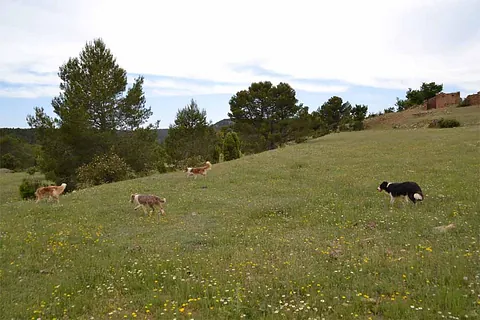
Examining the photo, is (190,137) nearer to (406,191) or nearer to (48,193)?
(48,193)

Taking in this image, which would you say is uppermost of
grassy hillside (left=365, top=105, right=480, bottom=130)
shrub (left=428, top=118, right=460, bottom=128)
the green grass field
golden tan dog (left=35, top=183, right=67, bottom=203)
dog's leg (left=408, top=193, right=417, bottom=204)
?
grassy hillside (left=365, top=105, right=480, bottom=130)

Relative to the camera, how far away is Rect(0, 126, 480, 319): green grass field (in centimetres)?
608

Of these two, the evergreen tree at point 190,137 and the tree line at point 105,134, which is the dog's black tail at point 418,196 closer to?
the tree line at point 105,134

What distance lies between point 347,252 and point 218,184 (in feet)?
42.1

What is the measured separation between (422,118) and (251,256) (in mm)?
58891

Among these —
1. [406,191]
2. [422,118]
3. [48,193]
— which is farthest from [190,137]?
[422,118]

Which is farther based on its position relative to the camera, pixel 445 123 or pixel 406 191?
pixel 445 123

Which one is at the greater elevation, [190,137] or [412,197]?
[190,137]

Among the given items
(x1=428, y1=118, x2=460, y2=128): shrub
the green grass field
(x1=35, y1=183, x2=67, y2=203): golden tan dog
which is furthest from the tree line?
(x1=428, y1=118, x2=460, y2=128): shrub

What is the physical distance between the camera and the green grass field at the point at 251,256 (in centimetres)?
608

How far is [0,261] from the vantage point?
29.5 ft

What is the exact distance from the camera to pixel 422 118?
5900 cm

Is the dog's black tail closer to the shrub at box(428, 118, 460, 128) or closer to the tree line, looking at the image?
the tree line

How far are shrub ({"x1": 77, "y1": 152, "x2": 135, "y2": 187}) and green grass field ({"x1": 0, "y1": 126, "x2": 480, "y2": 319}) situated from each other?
36.2 ft
